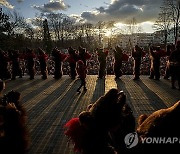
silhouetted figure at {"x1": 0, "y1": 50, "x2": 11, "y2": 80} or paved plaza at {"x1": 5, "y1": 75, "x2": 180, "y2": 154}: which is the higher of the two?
silhouetted figure at {"x1": 0, "y1": 50, "x2": 11, "y2": 80}

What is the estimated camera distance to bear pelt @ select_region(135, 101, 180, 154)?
238 cm

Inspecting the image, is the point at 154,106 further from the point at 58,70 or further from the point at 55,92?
the point at 58,70

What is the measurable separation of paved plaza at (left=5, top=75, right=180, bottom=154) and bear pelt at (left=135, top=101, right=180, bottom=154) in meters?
3.54

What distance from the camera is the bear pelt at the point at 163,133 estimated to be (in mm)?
2383

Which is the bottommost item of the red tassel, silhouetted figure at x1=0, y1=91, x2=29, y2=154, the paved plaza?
the paved plaza

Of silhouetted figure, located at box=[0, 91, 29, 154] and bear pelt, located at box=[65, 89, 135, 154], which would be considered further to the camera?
silhouetted figure, located at box=[0, 91, 29, 154]

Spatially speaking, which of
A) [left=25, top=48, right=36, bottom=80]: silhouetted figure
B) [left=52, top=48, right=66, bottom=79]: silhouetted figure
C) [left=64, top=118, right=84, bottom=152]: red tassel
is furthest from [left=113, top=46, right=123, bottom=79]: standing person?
[left=64, top=118, right=84, bottom=152]: red tassel

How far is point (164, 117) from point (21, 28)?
56.5m

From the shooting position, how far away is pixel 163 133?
2418 millimetres

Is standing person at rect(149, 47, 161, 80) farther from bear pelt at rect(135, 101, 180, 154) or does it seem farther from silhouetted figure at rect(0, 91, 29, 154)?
bear pelt at rect(135, 101, 180, 154)

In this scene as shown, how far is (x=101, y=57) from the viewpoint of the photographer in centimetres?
1486

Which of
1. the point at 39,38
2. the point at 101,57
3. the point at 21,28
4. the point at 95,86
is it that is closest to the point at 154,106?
the point at 95,86

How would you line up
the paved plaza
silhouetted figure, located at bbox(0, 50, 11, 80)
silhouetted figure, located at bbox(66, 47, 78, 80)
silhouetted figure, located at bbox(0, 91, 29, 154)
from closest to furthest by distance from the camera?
silhouetted figure, located at bbox(0, 91, 29, 154)
the paved plaza
silhouetted figure, located at bbox(0, 50, 11, 80)
silhouetted figure, located at bbox(66, 47, 78, 80)

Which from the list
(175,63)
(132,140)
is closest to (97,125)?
(132,140)
